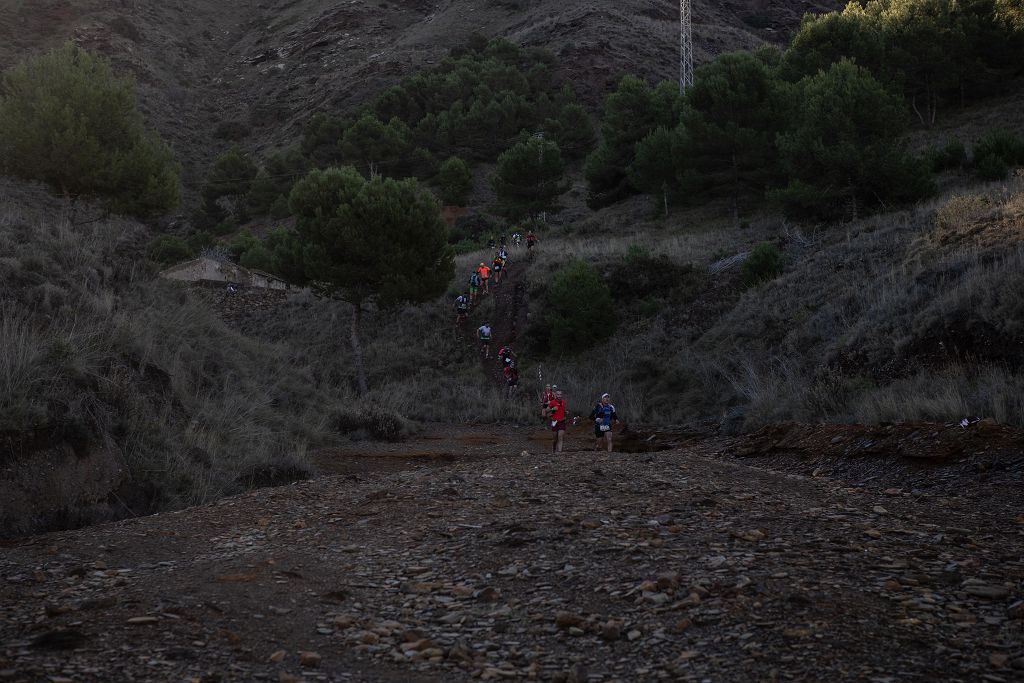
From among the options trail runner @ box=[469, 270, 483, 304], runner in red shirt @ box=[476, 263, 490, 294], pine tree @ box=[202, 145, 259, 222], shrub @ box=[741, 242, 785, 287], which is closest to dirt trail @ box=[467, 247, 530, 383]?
runner in red shirt @ box=[476, 263, 490, 294]

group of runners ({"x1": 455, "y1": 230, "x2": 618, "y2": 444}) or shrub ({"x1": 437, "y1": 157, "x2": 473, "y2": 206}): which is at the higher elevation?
shrub ({"x1": 437, "y1": 157, "x2": 473, "y2": 206})

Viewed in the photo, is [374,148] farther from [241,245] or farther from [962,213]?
[962,213]

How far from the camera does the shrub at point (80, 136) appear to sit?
23031 millimetres

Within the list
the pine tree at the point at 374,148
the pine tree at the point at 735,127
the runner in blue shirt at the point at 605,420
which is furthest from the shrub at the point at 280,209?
the runner in blue shirt at the point at 605,420

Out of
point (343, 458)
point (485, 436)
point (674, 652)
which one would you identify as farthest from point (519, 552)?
point (485, 436)

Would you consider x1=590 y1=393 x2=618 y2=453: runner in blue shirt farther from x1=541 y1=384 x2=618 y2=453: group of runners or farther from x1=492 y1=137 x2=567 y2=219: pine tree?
x1=492 y1=137 x2=567 y2=219: pine tree

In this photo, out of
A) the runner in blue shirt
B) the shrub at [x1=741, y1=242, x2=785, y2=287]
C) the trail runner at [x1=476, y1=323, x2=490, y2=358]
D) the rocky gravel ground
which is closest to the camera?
the rocky gravel ground

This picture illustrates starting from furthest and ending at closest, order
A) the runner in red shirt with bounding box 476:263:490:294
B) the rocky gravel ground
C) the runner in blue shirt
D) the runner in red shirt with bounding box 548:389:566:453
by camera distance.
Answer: the runner in red shirt with bounding box 476:263:490:294 < the runner in red shirt with bounding box 548:389:566:453 < the runner in blue shirt < the rocky gravel ground

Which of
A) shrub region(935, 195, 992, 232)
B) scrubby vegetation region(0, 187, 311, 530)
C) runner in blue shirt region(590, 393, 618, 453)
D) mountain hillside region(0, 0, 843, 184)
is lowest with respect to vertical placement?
runner in blue shirt region(590, 393, 618, 453)

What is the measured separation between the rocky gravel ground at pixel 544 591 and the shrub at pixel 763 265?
18.4 meters

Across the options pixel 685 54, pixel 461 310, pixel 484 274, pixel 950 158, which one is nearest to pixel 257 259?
pixel 484 274

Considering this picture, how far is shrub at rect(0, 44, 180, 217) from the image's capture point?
2303 centimetres

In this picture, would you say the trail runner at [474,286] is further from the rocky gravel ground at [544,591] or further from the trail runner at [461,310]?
the rocky gravel ground at [544,591]

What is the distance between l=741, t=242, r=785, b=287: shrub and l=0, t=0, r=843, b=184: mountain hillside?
53.0m
